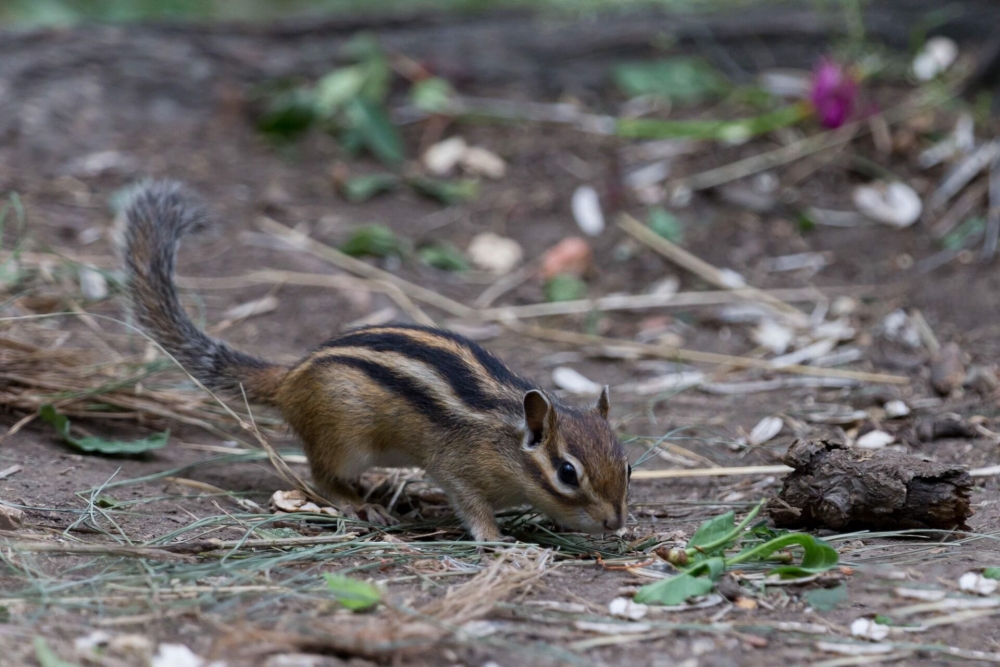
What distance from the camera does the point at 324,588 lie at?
3010 millimetres

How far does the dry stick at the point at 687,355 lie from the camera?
18.3 ft

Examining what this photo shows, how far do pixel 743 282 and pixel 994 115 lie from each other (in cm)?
249

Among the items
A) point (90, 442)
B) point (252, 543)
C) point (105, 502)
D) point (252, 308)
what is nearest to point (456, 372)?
point (252, 543)

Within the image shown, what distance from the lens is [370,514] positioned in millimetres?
4176

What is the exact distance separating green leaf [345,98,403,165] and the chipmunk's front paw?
4.52 metres

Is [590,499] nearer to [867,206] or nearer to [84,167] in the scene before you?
[867,206]

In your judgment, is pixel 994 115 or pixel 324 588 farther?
pixel 994 115

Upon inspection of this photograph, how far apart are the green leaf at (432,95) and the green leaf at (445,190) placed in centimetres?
82

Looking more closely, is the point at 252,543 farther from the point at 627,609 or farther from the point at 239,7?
the point at 239,7

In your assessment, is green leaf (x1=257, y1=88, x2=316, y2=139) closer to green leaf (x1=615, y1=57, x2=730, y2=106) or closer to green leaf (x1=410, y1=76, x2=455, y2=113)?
green leaf (x1=410, y1=76, x2=455, y2=113)

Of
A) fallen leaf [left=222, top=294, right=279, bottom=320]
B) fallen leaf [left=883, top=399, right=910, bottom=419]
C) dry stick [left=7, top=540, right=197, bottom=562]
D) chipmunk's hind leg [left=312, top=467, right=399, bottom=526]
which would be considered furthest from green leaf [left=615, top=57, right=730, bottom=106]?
dry stick [left=7, top=540, right=197, bottom=562]

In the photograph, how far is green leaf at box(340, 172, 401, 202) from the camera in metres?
7.84

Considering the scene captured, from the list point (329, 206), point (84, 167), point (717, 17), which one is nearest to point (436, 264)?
point (329, 206)

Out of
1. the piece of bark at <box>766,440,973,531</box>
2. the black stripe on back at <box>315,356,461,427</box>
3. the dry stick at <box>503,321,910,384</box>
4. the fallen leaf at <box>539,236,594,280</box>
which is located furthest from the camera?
the fallen leaf at <box>539,236,594,280</box>
